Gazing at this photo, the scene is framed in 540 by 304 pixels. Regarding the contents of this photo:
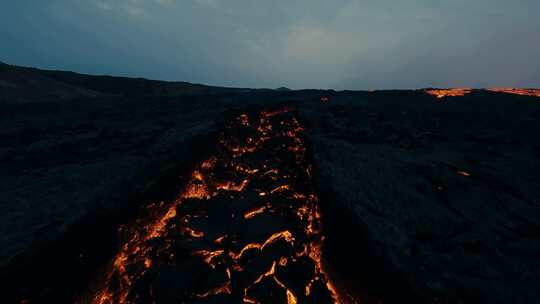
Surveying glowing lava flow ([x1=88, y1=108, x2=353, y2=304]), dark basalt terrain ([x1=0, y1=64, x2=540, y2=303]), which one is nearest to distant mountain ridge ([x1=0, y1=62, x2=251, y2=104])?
dark basalt terrain ([x1=0, y1=64, x2=540, y2=303])

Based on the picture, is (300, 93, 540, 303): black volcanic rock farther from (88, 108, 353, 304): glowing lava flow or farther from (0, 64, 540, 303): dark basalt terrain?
(88, 108, 353, 304): glowing lava flow

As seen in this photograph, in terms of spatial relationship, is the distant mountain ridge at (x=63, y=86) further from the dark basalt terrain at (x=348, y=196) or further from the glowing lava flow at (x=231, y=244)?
the glowing lava flow at (x=231, y=244)

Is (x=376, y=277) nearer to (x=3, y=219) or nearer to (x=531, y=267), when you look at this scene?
(x=531, y=267)

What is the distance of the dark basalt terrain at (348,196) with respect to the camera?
2.60 meters

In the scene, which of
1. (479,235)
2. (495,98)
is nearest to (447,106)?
(495,98)

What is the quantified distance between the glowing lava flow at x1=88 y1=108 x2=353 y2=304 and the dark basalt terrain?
0.05 meters

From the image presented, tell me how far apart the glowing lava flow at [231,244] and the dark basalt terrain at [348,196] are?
0.05 m

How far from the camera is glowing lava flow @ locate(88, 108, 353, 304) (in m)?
2.67

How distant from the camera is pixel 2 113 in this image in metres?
7.69

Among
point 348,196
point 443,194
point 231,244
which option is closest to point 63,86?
point 231,244

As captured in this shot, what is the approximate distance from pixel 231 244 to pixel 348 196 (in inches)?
59.5

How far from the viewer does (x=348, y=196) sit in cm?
347

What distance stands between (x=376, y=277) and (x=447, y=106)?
24.1 feet

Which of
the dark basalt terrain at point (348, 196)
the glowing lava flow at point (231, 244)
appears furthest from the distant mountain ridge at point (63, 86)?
the glowing lava flow at point (231, 244)
